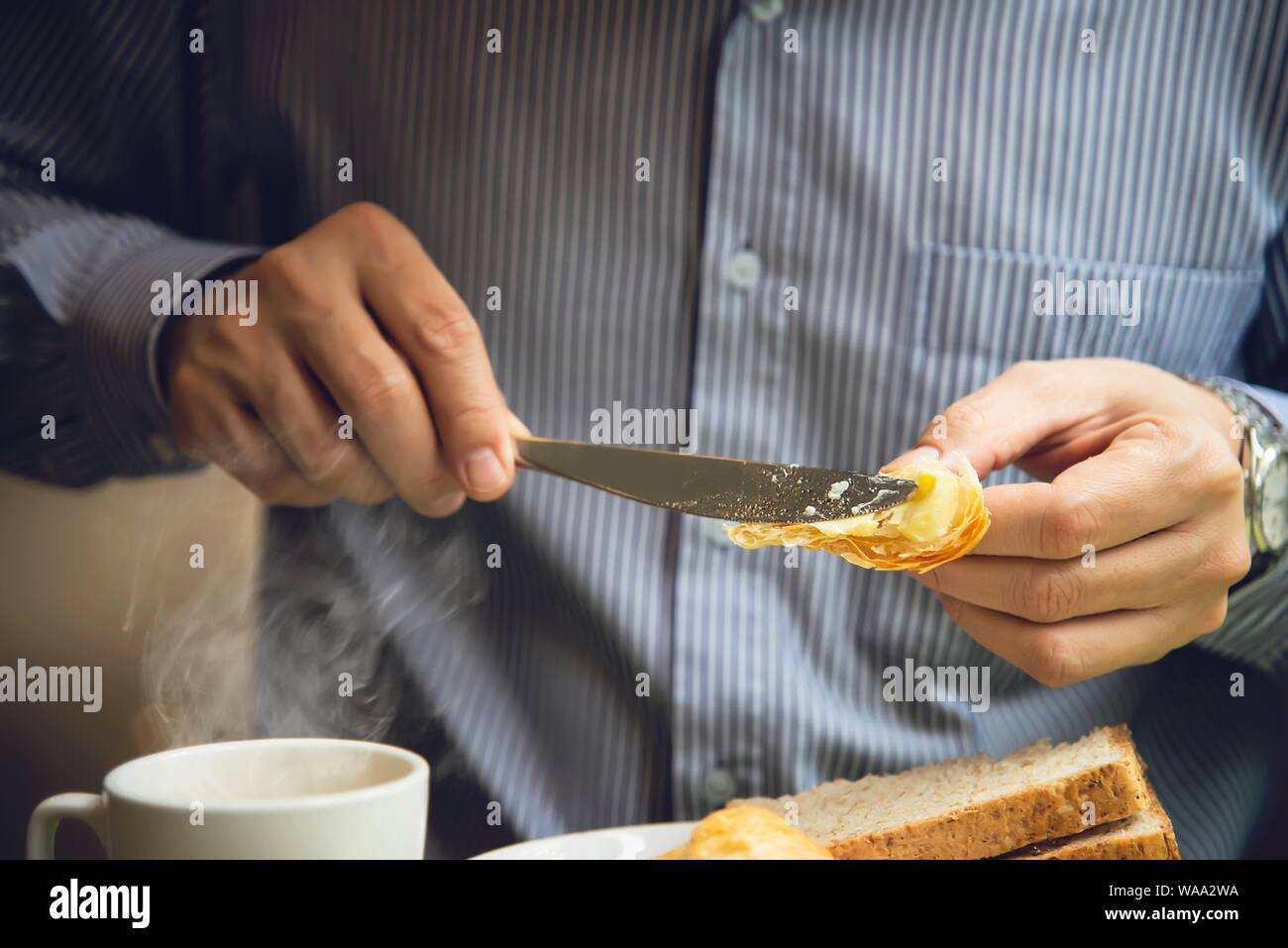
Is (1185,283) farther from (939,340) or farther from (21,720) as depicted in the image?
(21,720)

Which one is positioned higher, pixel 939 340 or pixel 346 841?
pixel 939 340

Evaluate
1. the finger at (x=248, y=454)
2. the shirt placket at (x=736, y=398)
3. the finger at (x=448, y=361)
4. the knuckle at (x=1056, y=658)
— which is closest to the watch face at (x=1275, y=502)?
the knuckle at (x=1056, y=658)

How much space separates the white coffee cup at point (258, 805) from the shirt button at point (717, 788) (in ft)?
0.77

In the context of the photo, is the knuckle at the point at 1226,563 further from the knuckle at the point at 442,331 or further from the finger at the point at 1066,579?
the knuckle at the point at 442,331

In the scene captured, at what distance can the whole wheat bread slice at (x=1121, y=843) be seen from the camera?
35cm

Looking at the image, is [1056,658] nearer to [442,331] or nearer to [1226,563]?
[1226,563]

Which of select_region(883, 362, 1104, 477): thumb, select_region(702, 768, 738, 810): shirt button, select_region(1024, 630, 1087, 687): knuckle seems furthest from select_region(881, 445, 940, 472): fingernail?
select_region(702, 768, 738, 810): shirt button

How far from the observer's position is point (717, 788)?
1.66 ft

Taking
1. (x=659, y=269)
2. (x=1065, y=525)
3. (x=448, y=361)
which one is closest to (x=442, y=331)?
(x=448, y=361)

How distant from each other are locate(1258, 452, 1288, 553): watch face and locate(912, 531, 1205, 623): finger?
0.20ft

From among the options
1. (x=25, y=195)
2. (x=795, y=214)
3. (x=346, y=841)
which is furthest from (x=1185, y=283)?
(x=25, y=195)

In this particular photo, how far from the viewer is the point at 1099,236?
511 millimetres


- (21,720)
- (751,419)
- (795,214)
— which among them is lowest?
(21,720)
